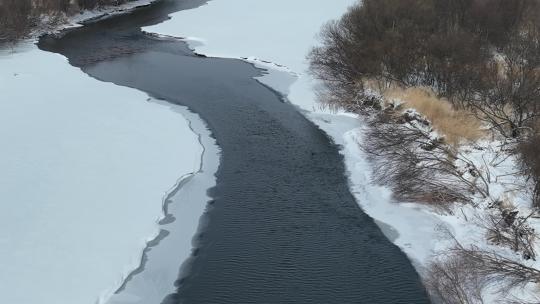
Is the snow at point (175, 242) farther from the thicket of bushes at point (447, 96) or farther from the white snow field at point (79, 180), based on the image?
the thicket of bushes at point (447, 96)

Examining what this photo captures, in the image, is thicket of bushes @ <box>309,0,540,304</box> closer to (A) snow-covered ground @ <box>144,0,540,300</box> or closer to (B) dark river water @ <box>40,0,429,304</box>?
(A) snow-covered ground @ <box>144,0,540,300</box>

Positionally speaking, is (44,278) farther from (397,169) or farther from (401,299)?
(397,169)

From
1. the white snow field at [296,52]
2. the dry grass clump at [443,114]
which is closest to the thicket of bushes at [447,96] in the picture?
the dry grass clump at [443,114]

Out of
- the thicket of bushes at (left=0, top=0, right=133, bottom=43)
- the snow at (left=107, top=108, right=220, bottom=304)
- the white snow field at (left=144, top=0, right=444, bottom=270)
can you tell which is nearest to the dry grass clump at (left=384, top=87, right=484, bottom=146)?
the white snow field at (left=144, top=0, right=444, bottom=270)

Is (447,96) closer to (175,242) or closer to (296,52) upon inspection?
(296,52)

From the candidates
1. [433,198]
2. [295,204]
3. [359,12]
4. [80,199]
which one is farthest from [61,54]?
[433,198]
